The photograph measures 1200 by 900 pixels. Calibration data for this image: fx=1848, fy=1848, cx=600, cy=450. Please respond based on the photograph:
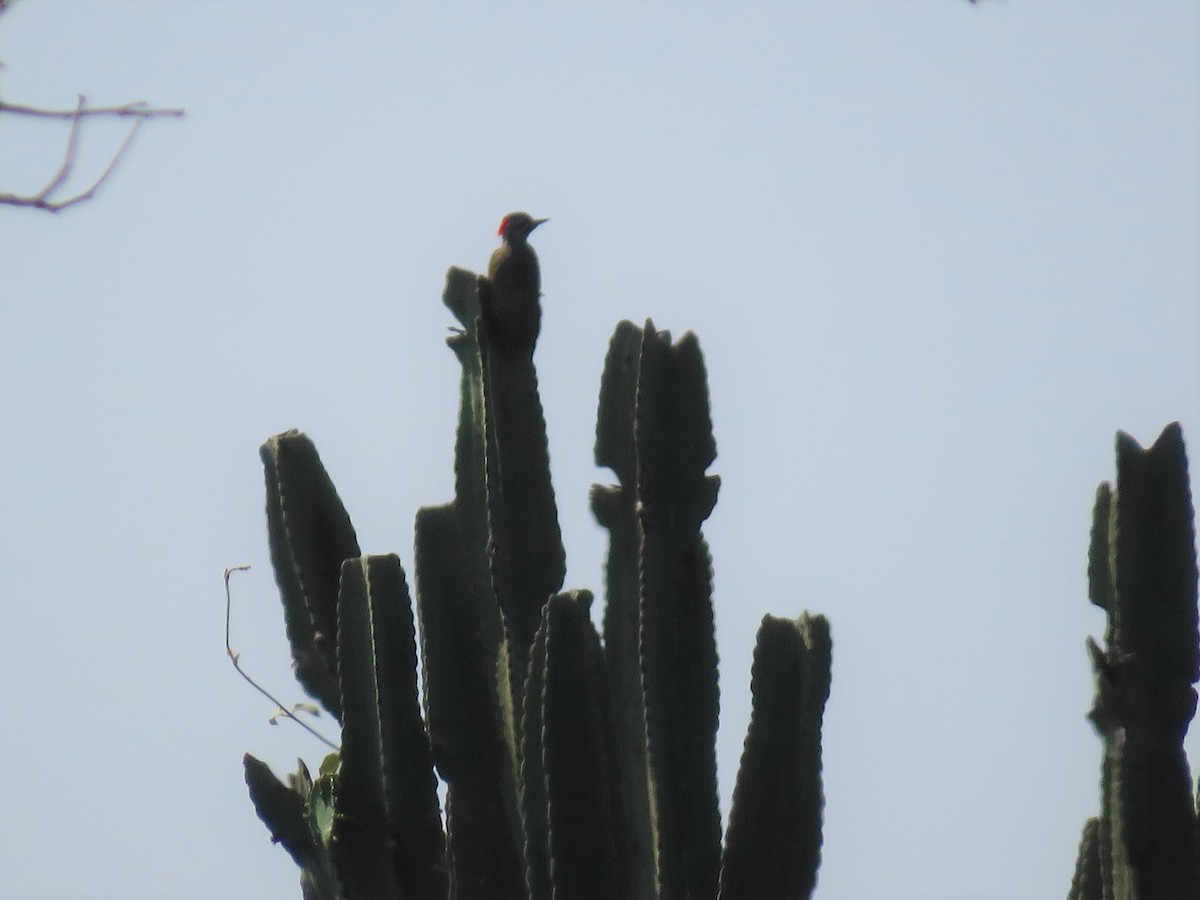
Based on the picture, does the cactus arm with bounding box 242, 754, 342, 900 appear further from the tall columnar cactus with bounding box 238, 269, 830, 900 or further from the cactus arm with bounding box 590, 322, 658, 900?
the cactus arm with bounding box 590, 322, 658, 900

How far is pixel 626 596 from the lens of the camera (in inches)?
184

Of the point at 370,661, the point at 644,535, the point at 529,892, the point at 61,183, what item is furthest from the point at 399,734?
the point at 61,183

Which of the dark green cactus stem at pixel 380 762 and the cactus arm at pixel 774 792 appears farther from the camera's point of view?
the dark green cactus stem at pixel 380 762

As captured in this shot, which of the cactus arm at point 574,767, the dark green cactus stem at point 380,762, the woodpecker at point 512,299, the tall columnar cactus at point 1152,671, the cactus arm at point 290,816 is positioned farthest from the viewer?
the cactus arm at point 290,816

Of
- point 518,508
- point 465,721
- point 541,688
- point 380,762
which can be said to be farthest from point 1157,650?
point 380,762

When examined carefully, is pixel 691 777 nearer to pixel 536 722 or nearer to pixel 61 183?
pixel 536 722

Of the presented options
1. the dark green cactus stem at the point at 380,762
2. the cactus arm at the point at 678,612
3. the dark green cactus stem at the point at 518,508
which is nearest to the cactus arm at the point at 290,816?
the dark green cactus stem at the point at 380,762

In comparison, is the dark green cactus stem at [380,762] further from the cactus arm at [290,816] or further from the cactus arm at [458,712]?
the cactus arm at [290,816]

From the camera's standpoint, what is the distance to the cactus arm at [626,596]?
14.7 ft

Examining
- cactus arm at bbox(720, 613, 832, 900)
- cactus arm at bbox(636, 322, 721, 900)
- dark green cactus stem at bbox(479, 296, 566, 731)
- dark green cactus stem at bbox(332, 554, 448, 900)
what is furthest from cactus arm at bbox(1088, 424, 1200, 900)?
dark green cactus stem at bbox(332, 554, 448, 900)

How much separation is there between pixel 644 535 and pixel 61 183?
1.63m

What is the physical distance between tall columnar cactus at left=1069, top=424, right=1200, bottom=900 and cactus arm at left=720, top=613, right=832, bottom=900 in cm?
71

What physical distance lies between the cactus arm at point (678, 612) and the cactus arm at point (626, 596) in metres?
0.06

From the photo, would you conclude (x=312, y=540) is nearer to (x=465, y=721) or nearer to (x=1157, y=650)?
(x=465, y=721)
